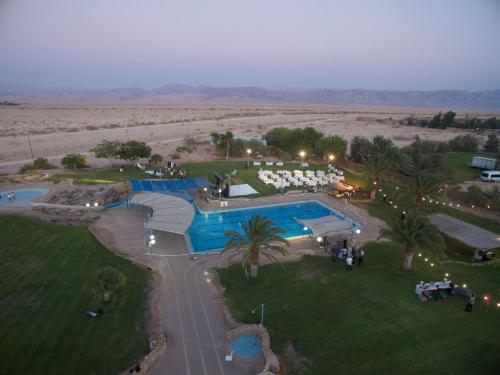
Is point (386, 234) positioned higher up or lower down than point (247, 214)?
higher up

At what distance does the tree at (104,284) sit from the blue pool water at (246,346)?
647cm

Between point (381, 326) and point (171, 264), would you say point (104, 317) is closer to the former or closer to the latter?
point (171, 264)

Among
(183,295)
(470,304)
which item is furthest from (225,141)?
(470,304)

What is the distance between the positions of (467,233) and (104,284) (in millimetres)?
24579

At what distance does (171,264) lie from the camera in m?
19.5

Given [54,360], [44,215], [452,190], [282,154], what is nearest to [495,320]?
[54,360]

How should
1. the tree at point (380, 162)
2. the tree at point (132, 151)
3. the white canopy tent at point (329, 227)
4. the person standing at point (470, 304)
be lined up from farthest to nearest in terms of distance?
1. the tree at point (132, 151)
2. the tree at point (380, 162)
3. the white canopy tent at point (329, 227)
4. the person standing at point (470, 304)

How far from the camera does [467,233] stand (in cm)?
2295

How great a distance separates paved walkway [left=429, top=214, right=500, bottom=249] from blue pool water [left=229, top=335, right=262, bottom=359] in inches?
679

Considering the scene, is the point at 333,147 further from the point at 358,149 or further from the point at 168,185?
the point at 168,185

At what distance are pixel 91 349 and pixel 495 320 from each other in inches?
729

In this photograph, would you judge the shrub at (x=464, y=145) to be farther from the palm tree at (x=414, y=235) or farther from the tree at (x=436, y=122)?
the palm tree at (x=414, y=235)

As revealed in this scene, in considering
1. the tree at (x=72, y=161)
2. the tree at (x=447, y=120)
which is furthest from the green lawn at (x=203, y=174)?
the tree at (x=447, y=120)

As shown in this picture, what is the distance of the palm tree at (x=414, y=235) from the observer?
1839cm
